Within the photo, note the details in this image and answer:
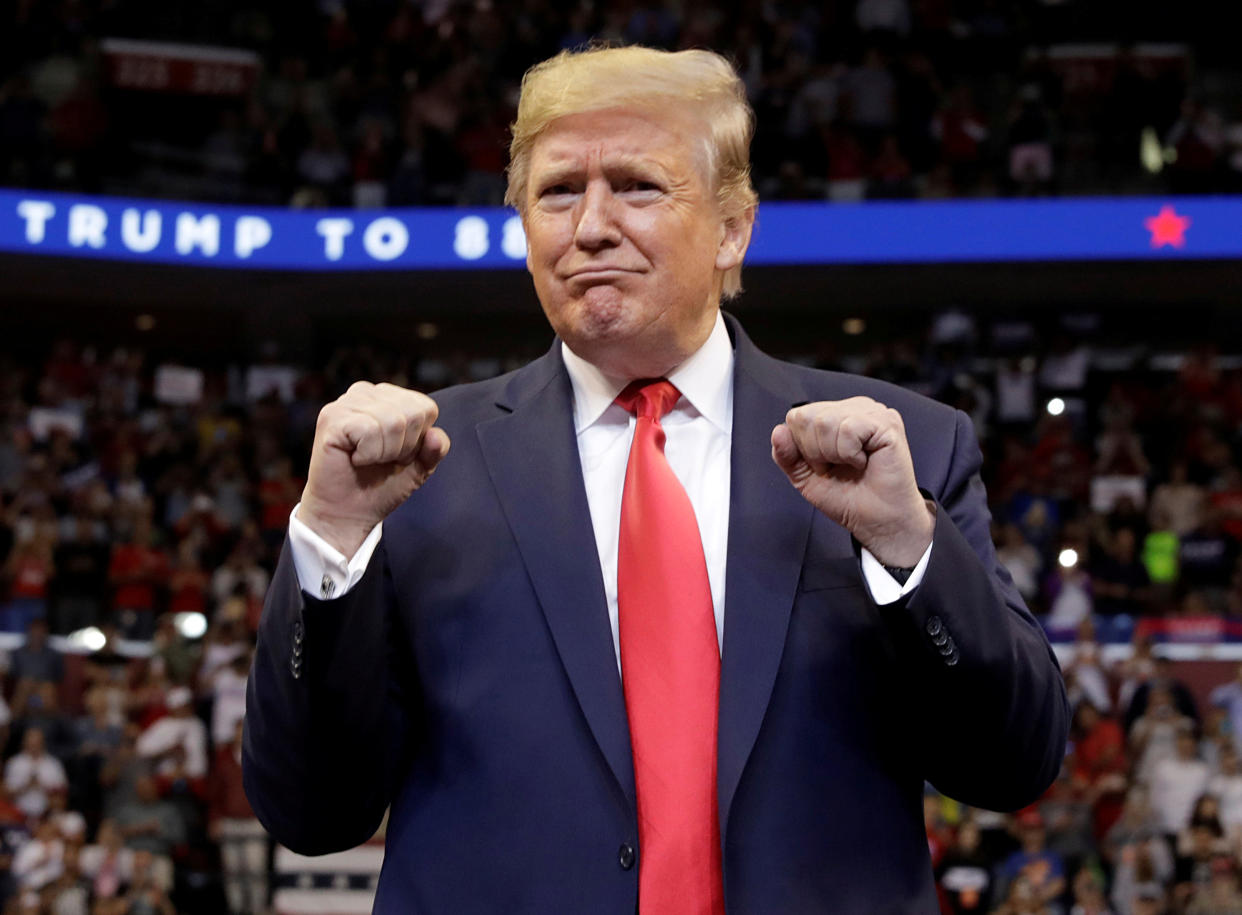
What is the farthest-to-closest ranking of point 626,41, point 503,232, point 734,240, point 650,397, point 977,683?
point 626,41, point 503,232, point 734,240, point 650,397, point 977,683

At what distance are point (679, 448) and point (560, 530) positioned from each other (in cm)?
18

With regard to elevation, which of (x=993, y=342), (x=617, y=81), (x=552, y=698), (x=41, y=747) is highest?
(x=993, y=342)

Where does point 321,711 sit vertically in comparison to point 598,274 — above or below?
below

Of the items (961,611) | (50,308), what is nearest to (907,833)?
(961,611)

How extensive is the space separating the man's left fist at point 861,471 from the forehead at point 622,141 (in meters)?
0.35

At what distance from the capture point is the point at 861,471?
1.62 m

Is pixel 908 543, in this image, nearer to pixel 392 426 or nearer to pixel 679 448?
pixel 679 448

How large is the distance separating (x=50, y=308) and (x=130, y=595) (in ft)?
17.7

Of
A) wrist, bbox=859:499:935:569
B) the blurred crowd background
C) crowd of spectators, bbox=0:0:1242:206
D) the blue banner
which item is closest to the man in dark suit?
wrist, bbox=859:499:935:569

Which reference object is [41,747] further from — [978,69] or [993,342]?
[978,69]

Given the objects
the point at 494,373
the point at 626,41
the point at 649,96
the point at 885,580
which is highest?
the point at 626,41

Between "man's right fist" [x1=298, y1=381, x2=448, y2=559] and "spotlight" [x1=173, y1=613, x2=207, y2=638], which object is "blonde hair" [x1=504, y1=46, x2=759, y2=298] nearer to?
"man's right fist" [x1=298, y1=381, x2=448, y2=559]

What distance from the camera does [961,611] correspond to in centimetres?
158

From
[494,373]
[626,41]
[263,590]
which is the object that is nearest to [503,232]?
[494,373]
